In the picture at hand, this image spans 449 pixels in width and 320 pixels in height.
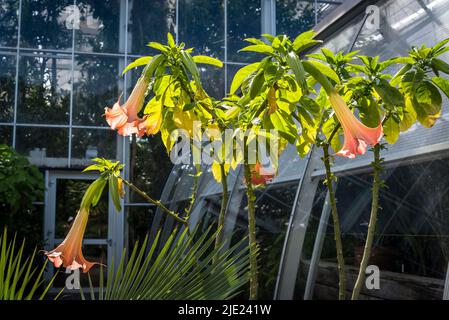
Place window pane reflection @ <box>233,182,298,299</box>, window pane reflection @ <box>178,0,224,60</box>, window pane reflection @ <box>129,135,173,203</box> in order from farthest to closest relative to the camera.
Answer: window pane reflection @ <box>178,0,224,60</box>
window pane reflection @ <box>129,135,173,203</box>
window pane reflection @ <box>233,182,298,299</box>

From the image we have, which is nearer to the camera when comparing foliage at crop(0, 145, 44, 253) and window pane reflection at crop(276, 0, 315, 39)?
foliage at crop(0, 145, 44, 253)

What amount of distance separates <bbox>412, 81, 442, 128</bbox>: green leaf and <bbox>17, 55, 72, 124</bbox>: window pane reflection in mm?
8325

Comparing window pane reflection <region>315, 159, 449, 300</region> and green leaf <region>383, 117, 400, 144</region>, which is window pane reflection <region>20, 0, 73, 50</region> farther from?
green leaf <region>383, 117, 400, 144</region>

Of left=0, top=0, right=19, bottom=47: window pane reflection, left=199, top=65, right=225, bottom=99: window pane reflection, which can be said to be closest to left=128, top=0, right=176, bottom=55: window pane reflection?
left=199, top=65, right=225, bottom=99: window pane reflection

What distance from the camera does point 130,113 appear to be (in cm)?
149

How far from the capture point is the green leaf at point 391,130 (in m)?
2.00

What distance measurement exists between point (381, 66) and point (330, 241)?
191 cm

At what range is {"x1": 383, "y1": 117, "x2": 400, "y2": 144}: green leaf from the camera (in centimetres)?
200

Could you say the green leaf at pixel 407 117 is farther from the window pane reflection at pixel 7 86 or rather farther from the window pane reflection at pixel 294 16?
the window pane reflection at pixel 294 16

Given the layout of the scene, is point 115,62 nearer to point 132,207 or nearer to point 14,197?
point 132,207

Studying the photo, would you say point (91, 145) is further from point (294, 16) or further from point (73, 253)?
point (73, 253)

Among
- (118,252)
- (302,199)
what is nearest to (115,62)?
(118,252)

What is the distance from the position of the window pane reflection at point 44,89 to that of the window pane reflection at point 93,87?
0.15 m

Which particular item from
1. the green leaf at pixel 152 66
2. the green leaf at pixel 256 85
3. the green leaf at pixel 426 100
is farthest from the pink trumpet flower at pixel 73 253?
the green leaf at pixel 426 100
